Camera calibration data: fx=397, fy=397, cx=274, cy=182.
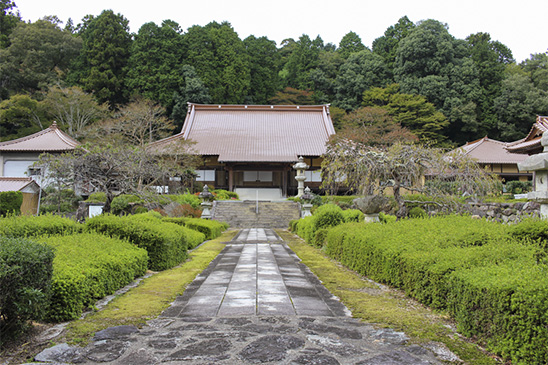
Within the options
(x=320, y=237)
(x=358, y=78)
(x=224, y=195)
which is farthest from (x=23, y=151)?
(x=358, y=78)

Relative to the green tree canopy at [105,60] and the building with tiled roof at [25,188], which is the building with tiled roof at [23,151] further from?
the green tree canopy at [105,60]

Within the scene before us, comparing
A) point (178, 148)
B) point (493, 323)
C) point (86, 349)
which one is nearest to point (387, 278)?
point (493, 323)

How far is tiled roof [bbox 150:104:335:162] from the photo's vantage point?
28.7 meters

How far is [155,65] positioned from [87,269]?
38.0 metres

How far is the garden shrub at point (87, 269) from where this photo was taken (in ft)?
13.2

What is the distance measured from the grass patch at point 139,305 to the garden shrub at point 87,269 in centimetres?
20

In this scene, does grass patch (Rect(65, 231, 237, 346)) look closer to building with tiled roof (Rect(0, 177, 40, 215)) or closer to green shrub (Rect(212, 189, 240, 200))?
building with tiled roof (Rect(0, 177, 40, 215))

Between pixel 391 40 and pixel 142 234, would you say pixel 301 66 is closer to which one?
pixel 391 40

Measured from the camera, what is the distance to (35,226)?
6.30 m

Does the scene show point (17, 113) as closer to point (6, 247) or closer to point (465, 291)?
point (6, 247)

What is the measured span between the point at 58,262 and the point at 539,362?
4668 mm

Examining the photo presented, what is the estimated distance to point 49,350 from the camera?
3.22 meters

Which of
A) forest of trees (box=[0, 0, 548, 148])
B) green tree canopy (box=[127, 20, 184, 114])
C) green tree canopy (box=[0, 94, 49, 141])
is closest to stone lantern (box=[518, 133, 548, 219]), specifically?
forest of trees (box=[0, 0, 548, 148])

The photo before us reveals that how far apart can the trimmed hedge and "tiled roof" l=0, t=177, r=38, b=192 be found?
61.1 ft
